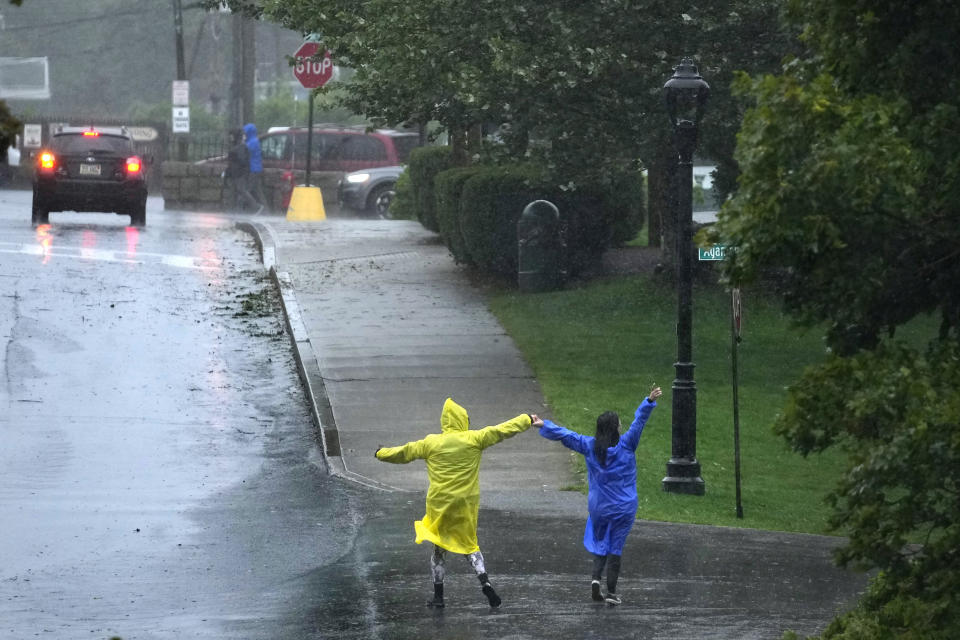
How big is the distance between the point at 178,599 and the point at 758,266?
5.51 metres

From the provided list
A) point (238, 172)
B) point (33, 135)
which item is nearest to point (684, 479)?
point (238, 172)

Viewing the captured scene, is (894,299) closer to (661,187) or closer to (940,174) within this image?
(940,174)

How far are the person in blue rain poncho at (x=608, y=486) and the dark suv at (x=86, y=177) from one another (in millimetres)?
18459

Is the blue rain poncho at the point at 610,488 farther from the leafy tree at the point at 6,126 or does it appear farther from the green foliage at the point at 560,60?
the green foliage at the point at 560,60

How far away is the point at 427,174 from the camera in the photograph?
2734cm

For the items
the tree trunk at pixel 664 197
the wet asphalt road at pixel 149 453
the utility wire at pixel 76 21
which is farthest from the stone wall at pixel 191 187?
the utility wire at pixel 76 21

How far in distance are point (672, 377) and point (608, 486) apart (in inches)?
285

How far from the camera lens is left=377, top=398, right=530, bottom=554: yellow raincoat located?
33.5 ft

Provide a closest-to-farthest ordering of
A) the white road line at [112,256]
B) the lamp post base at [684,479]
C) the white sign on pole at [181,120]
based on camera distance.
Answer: the lamp post base at [684,479] < the white road line at [112,256] < the white sign on pole at [181,120]

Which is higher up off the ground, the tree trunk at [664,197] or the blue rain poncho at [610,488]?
the tree trunk at [664,197]

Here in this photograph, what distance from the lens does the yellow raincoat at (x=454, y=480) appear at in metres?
10.2

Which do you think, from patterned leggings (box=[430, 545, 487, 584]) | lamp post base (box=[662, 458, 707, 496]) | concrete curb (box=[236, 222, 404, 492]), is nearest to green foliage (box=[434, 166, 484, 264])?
concrete curb (box=[236, 222, 404, 492])

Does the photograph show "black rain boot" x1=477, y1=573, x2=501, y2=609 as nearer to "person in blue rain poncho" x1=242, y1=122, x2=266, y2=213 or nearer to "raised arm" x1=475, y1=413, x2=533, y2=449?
"raised arm" x1=475, y1=413, x2=533, y2=449

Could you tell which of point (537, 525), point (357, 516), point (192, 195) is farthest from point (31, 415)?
point (192, 195)
